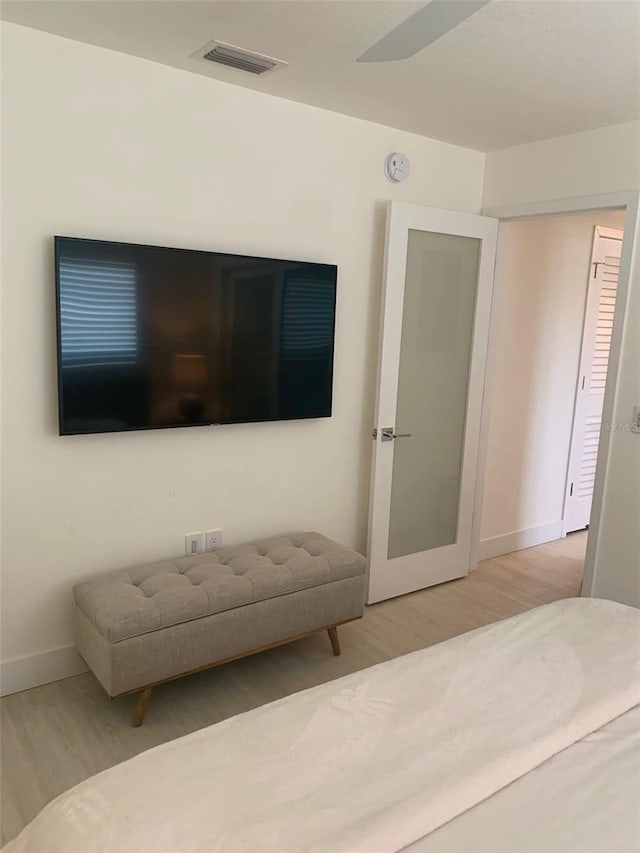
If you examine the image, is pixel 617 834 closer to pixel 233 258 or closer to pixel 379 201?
pixel 233 258

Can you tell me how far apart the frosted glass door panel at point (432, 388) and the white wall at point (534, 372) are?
0.35 m

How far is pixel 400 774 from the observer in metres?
1.33

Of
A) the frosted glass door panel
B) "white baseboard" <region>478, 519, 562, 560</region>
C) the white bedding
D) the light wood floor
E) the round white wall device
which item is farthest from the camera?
"white baseboard" <region>478, 519, 562, 560</region>

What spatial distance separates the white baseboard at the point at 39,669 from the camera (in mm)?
2594

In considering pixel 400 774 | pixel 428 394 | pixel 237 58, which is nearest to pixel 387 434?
pixel 428 394

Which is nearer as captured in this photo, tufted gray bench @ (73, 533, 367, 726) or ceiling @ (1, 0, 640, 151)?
ceiling @ (1, 0, 640, 151)

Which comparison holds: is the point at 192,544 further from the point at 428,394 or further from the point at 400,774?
the point at 400,774

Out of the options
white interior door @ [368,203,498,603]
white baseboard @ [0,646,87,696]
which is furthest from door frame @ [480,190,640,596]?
white baseboard @ [0,646,87,696]

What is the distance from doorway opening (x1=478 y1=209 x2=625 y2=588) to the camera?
4.09 m

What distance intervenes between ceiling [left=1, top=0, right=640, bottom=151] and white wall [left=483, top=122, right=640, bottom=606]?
145 millimetres

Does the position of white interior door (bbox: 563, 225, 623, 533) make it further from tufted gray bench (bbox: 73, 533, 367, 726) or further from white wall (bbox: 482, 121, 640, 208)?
tufted gray bench (bbox: 73, 533, 367, 726)

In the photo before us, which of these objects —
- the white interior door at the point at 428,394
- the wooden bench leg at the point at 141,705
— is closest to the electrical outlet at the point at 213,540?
the wooden bench leg at the point at 141,705

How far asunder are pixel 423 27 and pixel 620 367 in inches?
76.4

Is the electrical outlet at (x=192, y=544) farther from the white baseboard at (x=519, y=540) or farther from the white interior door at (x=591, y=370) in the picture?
the white interior door at (x=591, y=370)
